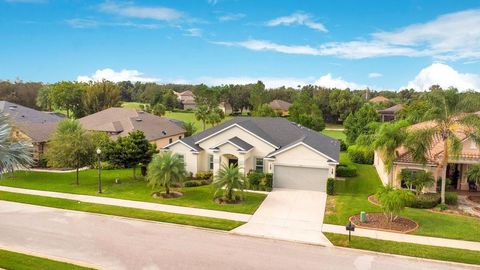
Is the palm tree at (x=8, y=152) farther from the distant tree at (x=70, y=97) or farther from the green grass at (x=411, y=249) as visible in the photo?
the distant tree at (x=70, y=97)

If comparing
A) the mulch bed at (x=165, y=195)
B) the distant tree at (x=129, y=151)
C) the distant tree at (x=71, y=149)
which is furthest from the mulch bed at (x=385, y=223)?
the distant tree at (x=71, y=149)

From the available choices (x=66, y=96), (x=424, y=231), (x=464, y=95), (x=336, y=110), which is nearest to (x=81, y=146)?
(x=424, y=231)

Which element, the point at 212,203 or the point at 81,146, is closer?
the point at 212,203

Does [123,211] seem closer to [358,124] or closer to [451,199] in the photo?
[451,199]

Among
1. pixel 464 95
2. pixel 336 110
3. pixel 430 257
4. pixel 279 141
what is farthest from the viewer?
pixel 336 110

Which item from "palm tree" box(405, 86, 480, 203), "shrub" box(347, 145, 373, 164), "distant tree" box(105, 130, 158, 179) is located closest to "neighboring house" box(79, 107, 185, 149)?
"distant tree" box(105, 130, 158, 179)

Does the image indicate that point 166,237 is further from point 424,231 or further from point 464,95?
point 464,95

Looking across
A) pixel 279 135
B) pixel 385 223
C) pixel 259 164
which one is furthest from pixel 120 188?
pixel 385 223
